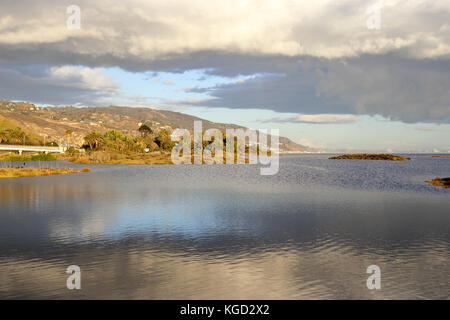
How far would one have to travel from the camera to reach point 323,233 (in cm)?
2739

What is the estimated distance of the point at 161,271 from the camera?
58.9 feet

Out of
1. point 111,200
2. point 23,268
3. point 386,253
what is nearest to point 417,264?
point 386,253

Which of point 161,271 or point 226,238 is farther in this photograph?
point 226,238

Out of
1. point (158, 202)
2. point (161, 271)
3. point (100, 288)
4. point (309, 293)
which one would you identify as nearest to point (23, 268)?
point (100, 288)

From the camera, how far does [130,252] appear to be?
2158 cm

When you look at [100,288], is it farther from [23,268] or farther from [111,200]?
[111,200]
